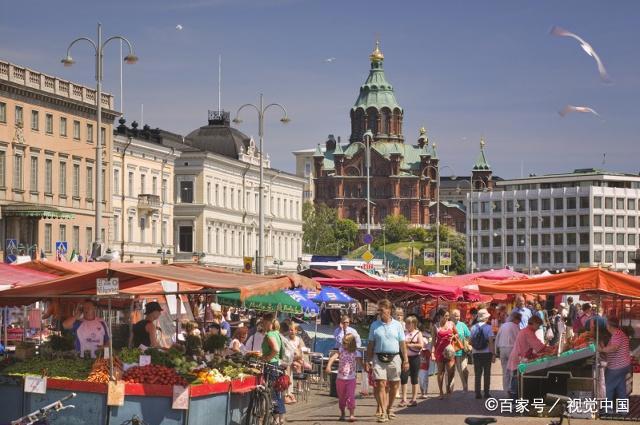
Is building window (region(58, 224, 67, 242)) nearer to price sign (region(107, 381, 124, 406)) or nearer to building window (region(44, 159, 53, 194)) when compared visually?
building window (region(44, 159, 53, 194))

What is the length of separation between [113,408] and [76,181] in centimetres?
5815

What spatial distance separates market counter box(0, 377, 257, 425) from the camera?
17.0m

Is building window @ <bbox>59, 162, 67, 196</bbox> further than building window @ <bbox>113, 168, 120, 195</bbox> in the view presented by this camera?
No

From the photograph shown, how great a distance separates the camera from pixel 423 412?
922 inches

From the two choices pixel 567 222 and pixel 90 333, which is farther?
pixel 567 222

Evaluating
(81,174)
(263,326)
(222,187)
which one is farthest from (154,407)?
(222,187)

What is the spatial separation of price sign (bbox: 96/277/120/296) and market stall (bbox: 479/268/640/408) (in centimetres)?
764

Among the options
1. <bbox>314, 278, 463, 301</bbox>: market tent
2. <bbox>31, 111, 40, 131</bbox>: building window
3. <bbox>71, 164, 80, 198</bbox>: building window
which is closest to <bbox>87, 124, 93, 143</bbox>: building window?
<bbox>71, 164, 80, 198</bbox>: building window

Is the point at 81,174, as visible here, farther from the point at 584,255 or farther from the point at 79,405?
the point at 584,255

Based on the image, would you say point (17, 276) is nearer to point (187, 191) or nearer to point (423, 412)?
point (423, 412)

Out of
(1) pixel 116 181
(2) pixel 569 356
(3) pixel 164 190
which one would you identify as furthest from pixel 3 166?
(2) pixel 569 356

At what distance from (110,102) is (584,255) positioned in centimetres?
10875

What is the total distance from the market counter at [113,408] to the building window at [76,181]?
5649 centimetres

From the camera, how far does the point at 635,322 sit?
126 feet
